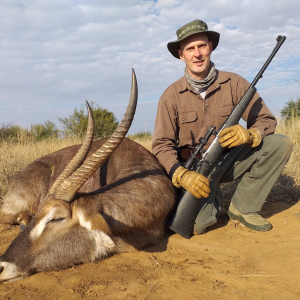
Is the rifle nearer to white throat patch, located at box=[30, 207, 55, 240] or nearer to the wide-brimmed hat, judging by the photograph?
the wide-brimmed hat

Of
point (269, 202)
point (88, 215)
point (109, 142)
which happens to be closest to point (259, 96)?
point (269, 202)

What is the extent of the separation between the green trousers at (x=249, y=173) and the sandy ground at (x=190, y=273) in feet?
1.13

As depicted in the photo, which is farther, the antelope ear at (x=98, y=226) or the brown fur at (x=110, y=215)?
the brown fur at (x=110, y=215)

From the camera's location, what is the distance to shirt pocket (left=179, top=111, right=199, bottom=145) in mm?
3904

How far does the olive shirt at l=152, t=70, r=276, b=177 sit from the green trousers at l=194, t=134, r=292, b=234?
34cm

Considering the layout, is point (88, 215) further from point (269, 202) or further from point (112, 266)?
point (269, 202)

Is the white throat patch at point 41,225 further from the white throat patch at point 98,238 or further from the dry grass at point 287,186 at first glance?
the dry grass at point 287,186

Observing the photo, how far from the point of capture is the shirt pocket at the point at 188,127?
12.8ft

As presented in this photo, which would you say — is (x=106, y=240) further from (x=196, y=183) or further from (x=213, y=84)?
(x=213, y=84)

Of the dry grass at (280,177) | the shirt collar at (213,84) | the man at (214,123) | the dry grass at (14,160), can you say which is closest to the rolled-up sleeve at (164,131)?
the man at (214,123)

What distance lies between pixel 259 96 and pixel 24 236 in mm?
3149

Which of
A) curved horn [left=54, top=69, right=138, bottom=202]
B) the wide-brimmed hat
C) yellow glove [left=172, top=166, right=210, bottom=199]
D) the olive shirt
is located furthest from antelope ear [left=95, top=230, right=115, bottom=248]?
the wide-brimmed hat

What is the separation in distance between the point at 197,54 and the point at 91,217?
2.48 m

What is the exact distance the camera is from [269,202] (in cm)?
464
